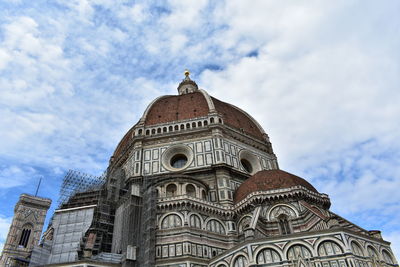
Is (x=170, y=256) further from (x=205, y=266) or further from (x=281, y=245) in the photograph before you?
(x=281, y=245)

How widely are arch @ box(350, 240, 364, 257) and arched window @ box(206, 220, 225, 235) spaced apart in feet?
31.4

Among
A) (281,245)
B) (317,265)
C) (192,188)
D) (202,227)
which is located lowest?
(317,265)

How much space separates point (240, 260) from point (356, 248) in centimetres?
712

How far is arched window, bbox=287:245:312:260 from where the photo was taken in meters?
18.9

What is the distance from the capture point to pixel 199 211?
81.9ft

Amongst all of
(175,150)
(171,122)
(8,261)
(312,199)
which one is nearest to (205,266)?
(312,199)

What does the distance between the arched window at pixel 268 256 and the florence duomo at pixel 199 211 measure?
0.19 feet

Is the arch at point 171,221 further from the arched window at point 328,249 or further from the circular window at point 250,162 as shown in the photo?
the circular window at point 250,162

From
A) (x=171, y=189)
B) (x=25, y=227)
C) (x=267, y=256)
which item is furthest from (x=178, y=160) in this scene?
(x=25, y=227)

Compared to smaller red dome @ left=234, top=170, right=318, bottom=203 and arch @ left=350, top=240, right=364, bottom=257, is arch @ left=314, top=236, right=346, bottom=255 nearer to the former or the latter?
arch @ left=350, top=240, right=364, bottom=257

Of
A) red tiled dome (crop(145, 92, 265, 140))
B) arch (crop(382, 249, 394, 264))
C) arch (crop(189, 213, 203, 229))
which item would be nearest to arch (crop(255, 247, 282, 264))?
arch (crop(189, 213, 203, 229))

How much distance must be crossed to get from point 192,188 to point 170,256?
20.5ft

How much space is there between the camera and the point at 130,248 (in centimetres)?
2264

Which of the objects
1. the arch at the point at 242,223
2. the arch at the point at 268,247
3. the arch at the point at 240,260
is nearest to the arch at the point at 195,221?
the arch at the point at 242,223
